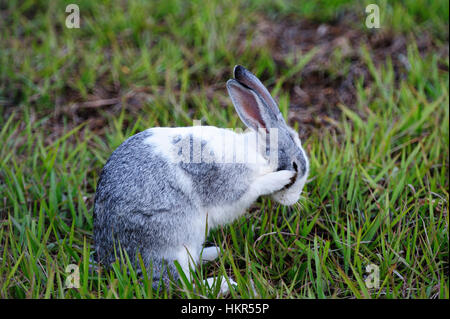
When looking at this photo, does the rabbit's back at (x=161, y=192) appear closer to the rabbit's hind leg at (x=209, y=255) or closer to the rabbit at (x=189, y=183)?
the rabbit at (x=189, y=183)

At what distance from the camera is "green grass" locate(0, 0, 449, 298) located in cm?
317

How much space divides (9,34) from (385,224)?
14.8 feet

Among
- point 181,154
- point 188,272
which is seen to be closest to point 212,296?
point 188,272

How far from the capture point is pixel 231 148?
10.8 ft

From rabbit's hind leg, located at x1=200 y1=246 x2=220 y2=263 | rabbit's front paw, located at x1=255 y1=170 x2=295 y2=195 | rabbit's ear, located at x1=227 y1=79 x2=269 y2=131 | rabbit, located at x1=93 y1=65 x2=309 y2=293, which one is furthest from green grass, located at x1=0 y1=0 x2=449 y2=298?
rabbit's ear, located at x1=227 y1=79 x2=269 y2=131

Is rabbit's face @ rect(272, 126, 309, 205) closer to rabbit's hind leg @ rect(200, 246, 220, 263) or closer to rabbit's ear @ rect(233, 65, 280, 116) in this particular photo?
rabbit's ear @ rect(233, 65, 280, 116)

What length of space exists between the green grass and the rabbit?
0.16 meters

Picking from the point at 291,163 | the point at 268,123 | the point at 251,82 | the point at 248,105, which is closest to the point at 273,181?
the point at 291,163

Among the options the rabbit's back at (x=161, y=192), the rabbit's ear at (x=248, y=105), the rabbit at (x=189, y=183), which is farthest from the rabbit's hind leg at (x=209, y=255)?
the rabbit's ear at (x=248, y=105)

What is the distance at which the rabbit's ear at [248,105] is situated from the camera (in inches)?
128

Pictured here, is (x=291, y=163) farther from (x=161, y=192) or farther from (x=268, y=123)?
(x=161, y=192)

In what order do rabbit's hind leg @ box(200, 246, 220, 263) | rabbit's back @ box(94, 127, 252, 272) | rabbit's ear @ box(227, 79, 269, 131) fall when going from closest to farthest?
rabbit's back @ box(94, 127, 252, 272) < rabbit's ear @ box(227, 79, 269, 131) < rabbit's hind leg @ box(200, 246, 220, 263)

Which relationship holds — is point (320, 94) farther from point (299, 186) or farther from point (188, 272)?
point (188, 272)

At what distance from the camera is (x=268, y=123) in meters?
3.30
